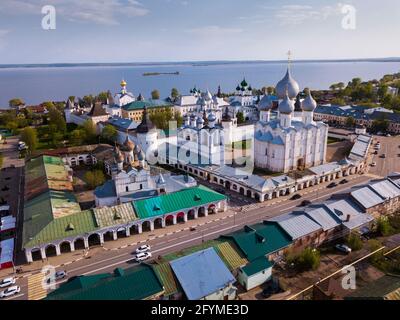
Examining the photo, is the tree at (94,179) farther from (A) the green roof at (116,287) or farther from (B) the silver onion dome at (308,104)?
(B) the silver onion dome at (308,104)

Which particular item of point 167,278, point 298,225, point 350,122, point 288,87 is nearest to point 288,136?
point 288,87

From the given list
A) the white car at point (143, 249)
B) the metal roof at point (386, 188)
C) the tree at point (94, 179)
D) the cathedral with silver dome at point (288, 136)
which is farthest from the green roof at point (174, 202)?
the metal roof at point (386, 188)

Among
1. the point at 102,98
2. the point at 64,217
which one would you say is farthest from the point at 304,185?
the point at 102,98

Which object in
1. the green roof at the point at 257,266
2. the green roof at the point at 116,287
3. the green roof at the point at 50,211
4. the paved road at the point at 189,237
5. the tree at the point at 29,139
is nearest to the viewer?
the green roof at the point at 116,287

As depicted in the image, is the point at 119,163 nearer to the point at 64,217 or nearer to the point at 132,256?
the point at 64,217

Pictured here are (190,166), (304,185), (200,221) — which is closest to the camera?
(200,221)

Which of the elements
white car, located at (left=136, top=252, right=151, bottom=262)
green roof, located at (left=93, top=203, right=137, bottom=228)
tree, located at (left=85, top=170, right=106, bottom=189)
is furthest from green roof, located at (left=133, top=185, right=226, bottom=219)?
tree, located at (left=85, top=170, right=106, bottom=189)
